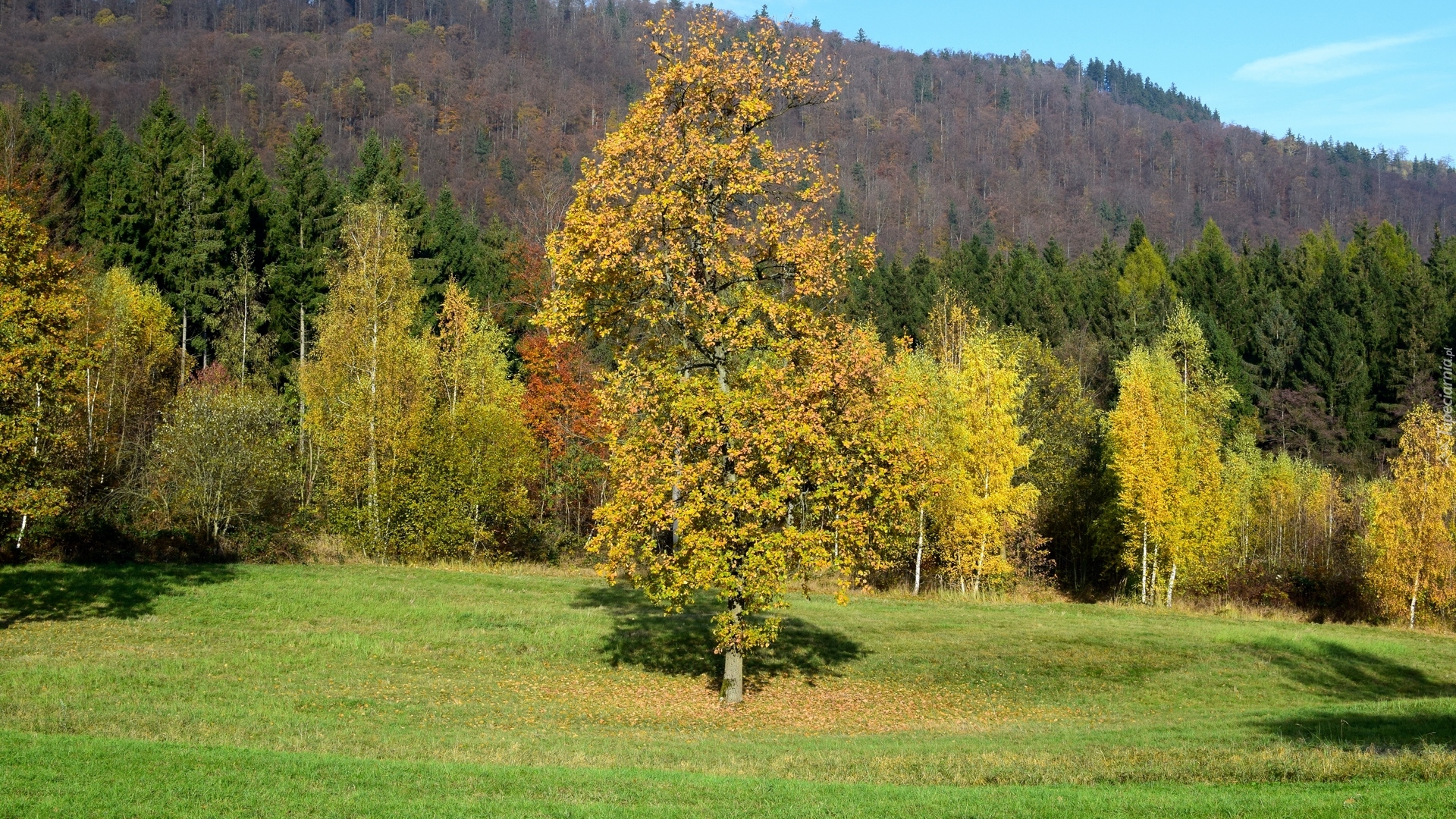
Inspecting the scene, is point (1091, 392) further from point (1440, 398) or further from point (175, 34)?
point (175, 34)

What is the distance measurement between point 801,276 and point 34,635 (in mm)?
19169

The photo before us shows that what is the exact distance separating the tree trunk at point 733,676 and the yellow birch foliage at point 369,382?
21.5 m

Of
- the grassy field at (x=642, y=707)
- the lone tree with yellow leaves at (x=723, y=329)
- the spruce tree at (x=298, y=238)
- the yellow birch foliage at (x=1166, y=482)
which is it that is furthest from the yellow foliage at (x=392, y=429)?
the yellow birch foliage at (x=1166, y=482)

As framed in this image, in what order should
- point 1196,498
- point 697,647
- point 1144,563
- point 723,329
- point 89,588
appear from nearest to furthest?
point 723,329 → point 697,647 → point 89,588 → point 1196,498 → point 1144,563

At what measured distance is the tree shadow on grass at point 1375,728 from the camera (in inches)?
774

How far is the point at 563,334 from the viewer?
23078mm

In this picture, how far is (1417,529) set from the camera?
44.5m

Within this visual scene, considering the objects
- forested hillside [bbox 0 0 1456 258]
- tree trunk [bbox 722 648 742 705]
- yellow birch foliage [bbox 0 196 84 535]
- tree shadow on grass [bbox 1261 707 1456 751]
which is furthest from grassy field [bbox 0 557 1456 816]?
forested hillside [bbox 0 0 1456 258]

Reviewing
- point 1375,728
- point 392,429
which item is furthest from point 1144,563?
point 392,429

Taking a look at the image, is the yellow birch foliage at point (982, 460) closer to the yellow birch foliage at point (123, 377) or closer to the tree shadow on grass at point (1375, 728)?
Answer: the tree shadow on grass at point (1375, 728)

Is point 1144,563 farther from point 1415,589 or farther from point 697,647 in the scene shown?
point 697,647

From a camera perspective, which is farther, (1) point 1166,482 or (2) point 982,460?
(1) point 1166,482

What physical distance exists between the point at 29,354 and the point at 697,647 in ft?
58.9

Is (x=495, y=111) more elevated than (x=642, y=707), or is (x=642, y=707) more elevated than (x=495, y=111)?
(x=495, y=111)
